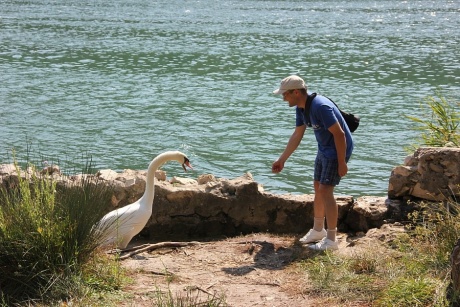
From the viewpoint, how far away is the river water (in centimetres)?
1403

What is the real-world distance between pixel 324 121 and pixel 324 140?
27 centimetres

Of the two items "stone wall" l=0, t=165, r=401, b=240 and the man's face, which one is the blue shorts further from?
"stone wall" l=0, t=165, r=401, b=240

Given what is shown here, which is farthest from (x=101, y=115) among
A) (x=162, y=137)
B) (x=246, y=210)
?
(x=246, y=210)

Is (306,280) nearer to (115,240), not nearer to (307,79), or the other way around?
(115,240)

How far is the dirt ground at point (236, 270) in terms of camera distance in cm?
574

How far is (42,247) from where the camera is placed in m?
5.66

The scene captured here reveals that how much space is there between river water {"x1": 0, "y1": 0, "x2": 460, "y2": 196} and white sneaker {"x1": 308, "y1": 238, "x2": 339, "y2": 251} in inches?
97.4

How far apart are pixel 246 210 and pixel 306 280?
2.33 meters

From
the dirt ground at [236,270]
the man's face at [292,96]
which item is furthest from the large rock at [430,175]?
the man's face at [292,96]

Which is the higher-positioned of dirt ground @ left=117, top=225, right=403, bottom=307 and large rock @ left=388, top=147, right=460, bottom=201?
large rock @ left=388, top=147, right=460, bottom=201

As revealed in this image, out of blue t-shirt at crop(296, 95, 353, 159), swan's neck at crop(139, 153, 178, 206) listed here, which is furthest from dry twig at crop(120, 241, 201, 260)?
blue t-shirt at crop(296, 95, 353, 159)

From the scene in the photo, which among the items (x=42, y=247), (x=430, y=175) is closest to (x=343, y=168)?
(x=430, y=175)

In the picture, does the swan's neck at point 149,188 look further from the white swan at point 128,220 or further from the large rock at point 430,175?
the large rock at point 430,175

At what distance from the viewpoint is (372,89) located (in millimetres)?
20875
